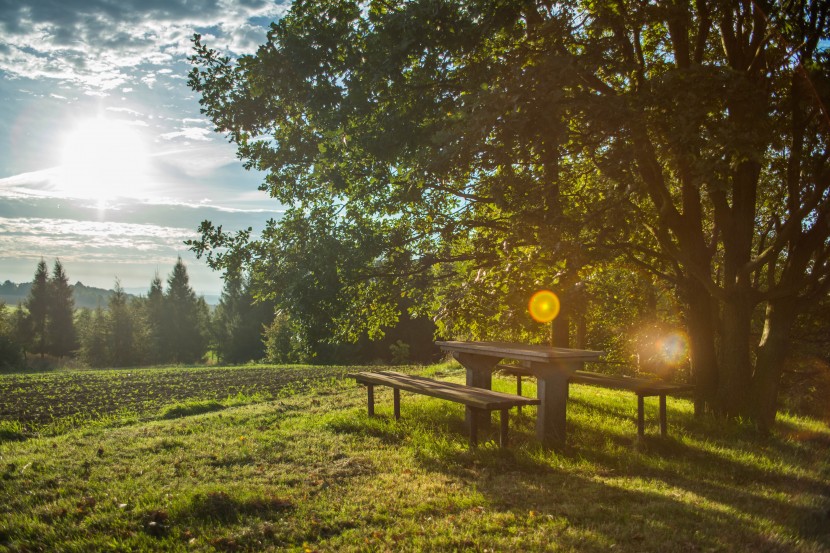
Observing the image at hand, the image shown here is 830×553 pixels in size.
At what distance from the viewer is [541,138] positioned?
7.43 metres

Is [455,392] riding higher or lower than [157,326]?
higher

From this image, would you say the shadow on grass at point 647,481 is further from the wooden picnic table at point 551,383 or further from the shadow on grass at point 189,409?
the shadow on grass at point 189,409

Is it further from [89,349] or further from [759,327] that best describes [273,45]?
[89,349]

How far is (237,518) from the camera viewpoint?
489cm

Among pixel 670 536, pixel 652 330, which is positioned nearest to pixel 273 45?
pixel 670 536

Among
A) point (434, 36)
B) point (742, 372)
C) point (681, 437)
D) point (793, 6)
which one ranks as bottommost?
point (681, 437)

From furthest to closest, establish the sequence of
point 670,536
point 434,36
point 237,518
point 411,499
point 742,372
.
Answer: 1. point 742,372
2. point 434,36
3. point 411,499
4. point 237,518
5. point 670,536

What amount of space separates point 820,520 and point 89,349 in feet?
203

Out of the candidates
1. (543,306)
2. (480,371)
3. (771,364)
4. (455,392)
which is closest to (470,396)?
(455,392)

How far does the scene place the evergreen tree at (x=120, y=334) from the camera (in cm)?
5466

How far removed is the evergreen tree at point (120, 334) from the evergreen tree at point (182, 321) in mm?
6408

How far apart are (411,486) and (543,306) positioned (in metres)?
5.64

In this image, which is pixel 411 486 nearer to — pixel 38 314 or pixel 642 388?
pixel 642 388

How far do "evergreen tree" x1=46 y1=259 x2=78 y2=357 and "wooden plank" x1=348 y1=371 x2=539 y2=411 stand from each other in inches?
2534
